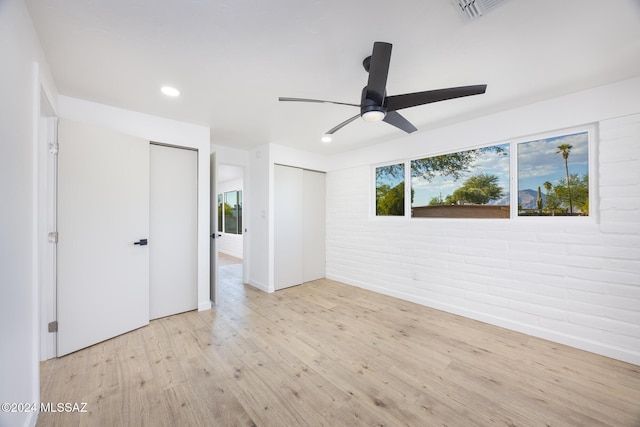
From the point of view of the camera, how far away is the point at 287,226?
430 cm

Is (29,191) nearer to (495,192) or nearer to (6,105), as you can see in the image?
(6,105)

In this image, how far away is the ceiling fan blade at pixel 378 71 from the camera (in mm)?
1360

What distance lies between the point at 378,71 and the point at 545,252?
262 centimetres

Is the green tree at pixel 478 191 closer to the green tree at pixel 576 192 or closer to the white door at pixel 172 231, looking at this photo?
the green tree at pixel 576 192

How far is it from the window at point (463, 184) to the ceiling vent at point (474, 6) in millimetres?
2017

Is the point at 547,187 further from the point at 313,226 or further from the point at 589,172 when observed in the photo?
the point at 313,226

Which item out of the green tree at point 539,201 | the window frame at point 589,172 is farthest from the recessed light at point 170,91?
the green tree at point 539,201

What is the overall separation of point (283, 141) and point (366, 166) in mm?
1508

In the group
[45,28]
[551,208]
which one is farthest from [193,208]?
[551,208]

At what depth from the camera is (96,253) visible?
7.78ft

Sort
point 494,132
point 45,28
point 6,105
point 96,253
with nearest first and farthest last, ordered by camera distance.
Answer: point 6,105 < point 45,28 < point 96,253 < point 494,132

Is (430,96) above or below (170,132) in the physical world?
below

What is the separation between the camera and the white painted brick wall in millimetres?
2145

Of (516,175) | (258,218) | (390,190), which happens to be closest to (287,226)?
(258,218)
